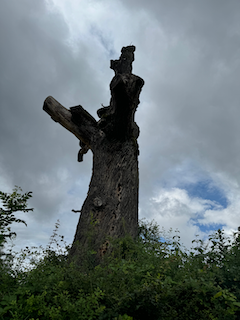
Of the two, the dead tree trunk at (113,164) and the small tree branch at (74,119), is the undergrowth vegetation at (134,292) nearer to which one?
the dead tree trunk at (113,164)

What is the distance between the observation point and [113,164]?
681 centimetres

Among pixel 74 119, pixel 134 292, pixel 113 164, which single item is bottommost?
pixel 134 292

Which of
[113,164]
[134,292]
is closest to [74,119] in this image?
[113,164]

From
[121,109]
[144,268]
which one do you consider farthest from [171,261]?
[121,109]

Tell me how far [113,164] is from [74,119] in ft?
8.42

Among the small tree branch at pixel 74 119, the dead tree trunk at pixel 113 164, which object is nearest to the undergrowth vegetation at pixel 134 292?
the dead tree trunk at pixel 113 164

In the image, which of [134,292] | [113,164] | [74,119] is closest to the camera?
[134,292]

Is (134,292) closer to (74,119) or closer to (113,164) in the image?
(113,164)

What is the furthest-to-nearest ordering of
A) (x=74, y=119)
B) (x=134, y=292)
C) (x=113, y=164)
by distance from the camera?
(x=74, y=119)
(x=113, y=164)
(x=134, y=292)

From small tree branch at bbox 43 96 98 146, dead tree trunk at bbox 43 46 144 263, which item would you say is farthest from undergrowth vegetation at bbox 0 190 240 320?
small tree branch at bbox 43 96 98 146

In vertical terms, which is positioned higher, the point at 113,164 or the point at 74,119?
the point at 74,119

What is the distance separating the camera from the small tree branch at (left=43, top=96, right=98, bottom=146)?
7.99 meters

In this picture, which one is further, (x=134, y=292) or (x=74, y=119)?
(x=74, y=119)

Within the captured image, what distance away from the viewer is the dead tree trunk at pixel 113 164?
574 centimetres
